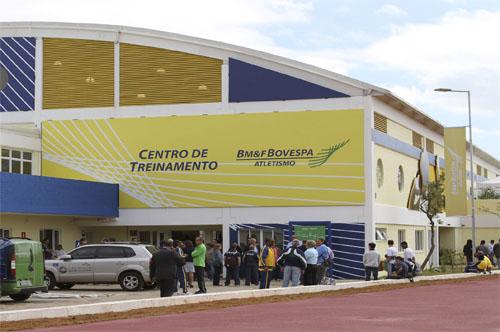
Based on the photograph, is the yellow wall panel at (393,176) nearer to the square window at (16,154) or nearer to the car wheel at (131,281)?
the car wheel at (131,281)

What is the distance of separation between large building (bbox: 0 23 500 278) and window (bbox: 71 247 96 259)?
20.4 ft

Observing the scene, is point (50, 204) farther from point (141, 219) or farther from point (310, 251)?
point (310, 251)

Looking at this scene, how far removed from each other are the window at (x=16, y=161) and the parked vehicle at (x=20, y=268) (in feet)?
51.0

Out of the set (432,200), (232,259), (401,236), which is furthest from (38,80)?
(432,200)

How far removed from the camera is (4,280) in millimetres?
22344

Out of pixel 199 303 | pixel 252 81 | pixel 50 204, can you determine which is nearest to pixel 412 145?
pixel 252 81

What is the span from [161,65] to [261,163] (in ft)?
20.7

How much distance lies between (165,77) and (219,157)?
4.35 metres

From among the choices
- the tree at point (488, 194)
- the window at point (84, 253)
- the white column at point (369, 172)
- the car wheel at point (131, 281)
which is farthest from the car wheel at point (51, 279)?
the tree at point (488, 194)

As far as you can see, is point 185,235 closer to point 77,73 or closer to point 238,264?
point 238,264

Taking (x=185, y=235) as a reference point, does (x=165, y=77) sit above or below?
above

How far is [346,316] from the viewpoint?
18.3 m

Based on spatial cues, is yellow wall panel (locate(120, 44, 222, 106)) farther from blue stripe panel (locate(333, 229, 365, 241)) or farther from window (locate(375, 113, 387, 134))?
blue stripe panel (locate(333, 229, 365, 241))

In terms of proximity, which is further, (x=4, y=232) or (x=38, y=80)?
(x=38, y=80)
